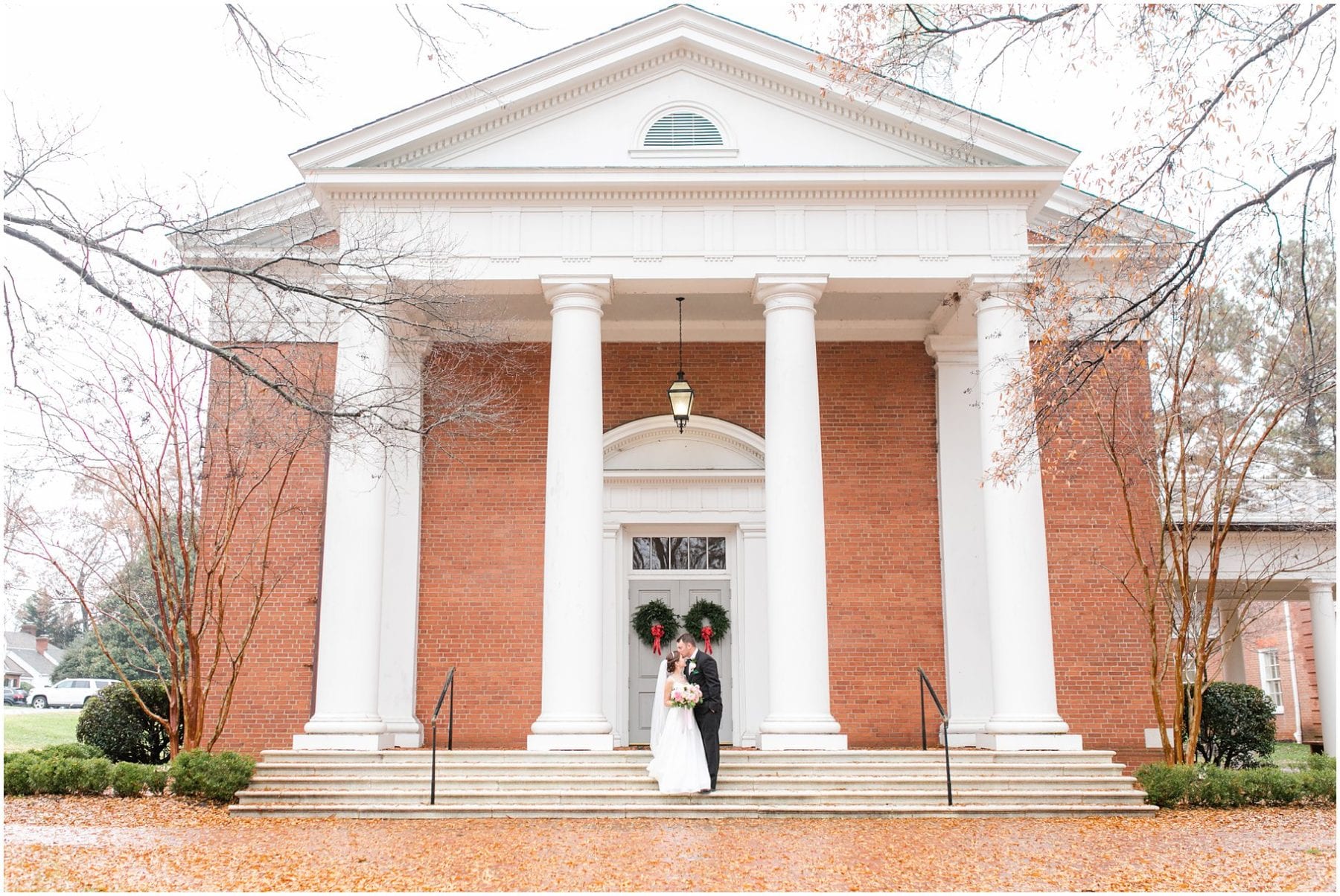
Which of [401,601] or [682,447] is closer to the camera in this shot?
[401,601]

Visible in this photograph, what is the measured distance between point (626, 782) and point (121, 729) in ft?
24.4

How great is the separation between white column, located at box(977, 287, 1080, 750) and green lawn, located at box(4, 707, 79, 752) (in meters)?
18.6

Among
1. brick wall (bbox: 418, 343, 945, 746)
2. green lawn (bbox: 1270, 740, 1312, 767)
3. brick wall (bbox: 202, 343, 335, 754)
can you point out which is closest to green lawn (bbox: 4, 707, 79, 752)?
brick wall (bbox: 202, 343, 335, 754)

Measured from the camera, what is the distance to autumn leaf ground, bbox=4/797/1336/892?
26.7ft

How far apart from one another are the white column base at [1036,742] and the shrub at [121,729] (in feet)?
34.8

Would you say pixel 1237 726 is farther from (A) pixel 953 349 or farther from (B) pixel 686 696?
(B) pixel 686 696

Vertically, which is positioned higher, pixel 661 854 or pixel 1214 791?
pixel 1214 791

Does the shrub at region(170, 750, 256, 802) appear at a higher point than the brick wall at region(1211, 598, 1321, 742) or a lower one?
lower

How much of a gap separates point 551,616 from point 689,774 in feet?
8.42

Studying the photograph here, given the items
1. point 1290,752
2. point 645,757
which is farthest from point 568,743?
point 1290,752

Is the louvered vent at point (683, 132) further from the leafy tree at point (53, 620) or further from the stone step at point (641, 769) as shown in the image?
the leafy tree at point (53, 620)

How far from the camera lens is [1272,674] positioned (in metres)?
35.5

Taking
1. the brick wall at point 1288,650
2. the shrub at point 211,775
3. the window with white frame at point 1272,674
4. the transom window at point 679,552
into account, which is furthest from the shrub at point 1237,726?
the window with white frame at point 1272,674

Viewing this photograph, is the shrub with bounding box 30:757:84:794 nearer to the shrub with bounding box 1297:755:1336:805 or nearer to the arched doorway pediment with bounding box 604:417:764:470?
the shrub with bounding box 1297:755:1336:805
